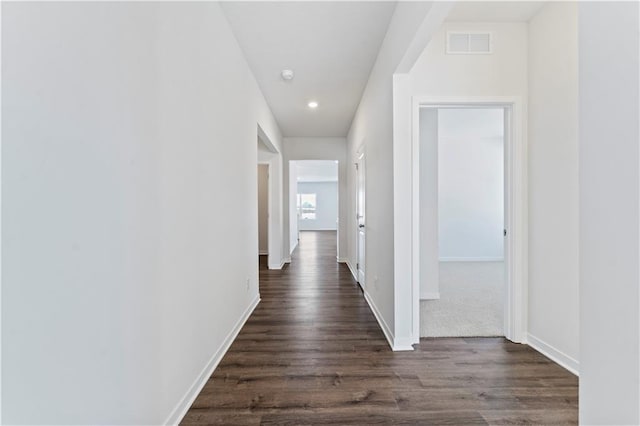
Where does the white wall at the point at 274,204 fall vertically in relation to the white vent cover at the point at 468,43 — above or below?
below

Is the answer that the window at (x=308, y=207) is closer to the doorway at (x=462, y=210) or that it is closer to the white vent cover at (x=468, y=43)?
the doorway at (x=462, y=210)

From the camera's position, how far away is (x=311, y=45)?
264 centimetres

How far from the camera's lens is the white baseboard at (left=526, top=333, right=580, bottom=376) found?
6.33 ft

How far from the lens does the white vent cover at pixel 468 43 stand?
2377 mm

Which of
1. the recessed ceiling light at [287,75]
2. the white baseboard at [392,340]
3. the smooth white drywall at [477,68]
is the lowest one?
the white baseboard at [392,340]

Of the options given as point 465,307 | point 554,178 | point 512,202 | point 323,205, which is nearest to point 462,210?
point 465,307

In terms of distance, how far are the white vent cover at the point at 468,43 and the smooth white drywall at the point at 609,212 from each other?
6.20 ft

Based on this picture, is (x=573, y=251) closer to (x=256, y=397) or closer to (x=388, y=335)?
(x=388, y=335)

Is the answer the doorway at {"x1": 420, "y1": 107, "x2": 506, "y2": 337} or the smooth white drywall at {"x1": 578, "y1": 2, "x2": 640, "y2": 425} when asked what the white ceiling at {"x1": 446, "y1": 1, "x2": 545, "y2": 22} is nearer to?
the doorway at {"x1": 420, "y1": 107, "x2": 506, "y2": 337}

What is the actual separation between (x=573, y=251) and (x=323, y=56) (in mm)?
2668

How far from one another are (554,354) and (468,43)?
2538 mm

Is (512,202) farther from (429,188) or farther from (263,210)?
(263,210)

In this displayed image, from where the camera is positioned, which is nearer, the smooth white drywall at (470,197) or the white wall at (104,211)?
the white wall at (104,211)

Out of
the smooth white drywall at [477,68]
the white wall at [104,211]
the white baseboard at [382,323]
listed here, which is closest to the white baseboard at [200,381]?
the white wall at [104,211]
